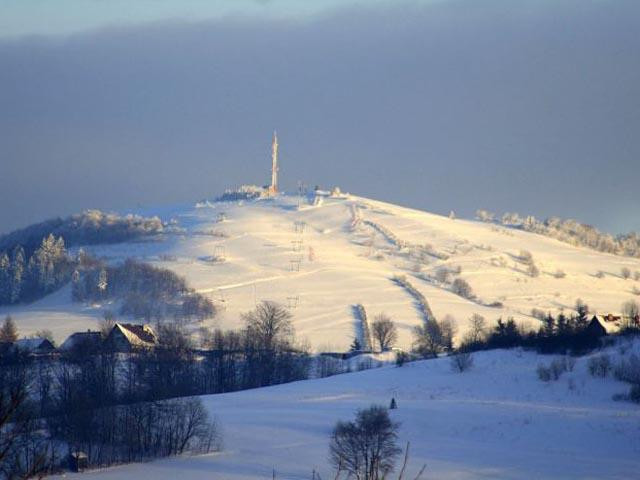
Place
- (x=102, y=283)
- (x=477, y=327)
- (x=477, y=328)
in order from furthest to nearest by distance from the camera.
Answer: (x=102, y=283) < (x=477, y=327) < (x=477, y=328)

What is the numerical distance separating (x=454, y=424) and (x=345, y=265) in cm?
6952

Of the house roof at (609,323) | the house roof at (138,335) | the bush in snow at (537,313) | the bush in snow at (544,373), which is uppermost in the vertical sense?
the bush in snow at (537,313)

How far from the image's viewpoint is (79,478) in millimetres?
30516

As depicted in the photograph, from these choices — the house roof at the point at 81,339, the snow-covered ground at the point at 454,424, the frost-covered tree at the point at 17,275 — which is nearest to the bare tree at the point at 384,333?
the house roof at the point at 81,339

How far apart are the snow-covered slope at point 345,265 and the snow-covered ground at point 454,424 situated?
84.3 ft

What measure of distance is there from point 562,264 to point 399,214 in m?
27.5

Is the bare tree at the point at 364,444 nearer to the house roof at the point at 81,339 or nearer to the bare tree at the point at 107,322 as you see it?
the house roof at the point at 81,339

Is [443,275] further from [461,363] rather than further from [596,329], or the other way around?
[461,363]

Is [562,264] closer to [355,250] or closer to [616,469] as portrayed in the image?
[355,250]

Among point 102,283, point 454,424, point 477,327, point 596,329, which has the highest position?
point 102,283

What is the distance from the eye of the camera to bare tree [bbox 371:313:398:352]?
7312cm

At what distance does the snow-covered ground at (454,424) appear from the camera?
→ 1199 inches

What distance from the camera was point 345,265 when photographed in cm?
10594

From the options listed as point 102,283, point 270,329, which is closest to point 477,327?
point 270,329
